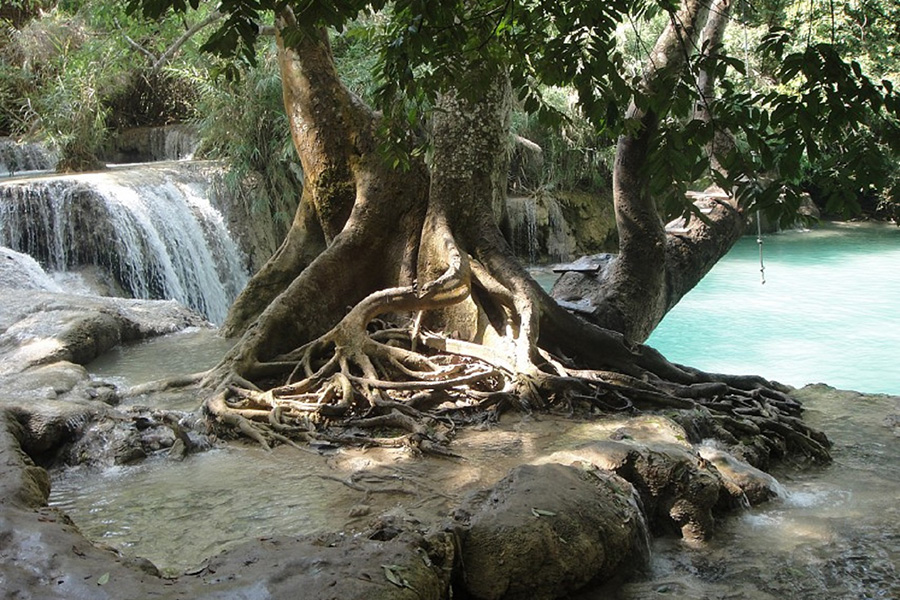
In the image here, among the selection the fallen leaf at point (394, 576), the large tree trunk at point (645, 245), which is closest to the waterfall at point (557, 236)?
the large tree trunk at point (645, 245)

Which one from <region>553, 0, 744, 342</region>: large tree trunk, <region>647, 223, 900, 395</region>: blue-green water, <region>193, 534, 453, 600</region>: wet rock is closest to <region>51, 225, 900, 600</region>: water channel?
<region>193, 534, 453, 600</region>: wet rock

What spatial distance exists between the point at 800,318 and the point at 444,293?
1211cm

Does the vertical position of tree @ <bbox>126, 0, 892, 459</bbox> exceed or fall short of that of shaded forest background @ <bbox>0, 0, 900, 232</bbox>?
it falls short

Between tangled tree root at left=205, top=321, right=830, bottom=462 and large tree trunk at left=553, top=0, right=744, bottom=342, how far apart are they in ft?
3.85

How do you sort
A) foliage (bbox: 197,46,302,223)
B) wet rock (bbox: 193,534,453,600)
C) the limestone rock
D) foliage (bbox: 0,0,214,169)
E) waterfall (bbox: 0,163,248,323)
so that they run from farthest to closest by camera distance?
foliage (bbox: 0,0,214,169)
foliage (bbox: 197,46,302,223)
waterfall (bbox: 0,163,248,323)
the limestone rock
wet rock (bbox: 193,534,453,600)

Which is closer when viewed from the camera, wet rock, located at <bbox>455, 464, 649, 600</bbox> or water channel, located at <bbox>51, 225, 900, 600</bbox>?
wet rock, located at <bbox>455, 464, 649, 600</bbox>

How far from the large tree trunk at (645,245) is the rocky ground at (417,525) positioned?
7.08 ft

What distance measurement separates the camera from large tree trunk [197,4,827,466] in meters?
5.81

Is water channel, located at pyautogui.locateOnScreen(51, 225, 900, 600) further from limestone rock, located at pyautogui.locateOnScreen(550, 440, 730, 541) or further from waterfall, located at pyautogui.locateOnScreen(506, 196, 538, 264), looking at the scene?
waterfall, located at pyautogui.locateOnScreen(506, 196, 538, 264)

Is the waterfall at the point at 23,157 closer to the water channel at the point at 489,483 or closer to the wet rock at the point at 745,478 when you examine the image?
the water channel at the point at 489,483

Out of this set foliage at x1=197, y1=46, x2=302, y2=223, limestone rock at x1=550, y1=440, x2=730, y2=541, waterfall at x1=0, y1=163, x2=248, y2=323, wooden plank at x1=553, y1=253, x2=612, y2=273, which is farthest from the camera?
foliage at x1=197, y1=46, x2=302, y2=223

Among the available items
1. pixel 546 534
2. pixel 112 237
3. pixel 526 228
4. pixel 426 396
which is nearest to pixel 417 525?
pixel 546 534

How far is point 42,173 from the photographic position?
656 inches

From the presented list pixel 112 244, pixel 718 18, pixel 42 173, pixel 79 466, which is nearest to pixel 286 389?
pixel 79 466
